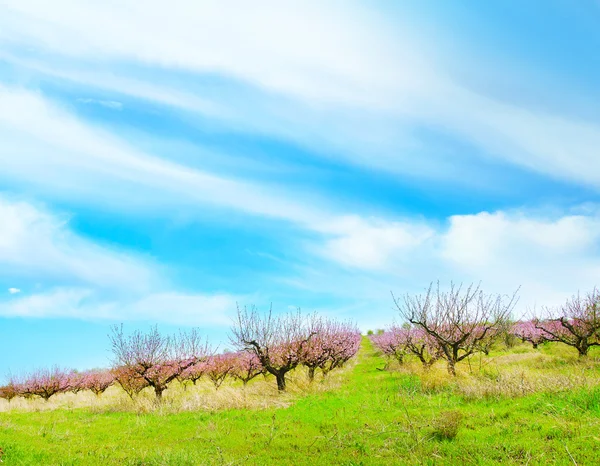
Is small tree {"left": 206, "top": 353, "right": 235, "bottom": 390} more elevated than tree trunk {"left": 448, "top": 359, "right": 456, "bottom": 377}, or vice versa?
tree trunk {"left": 448, "top": 359, "right": 456, "bottom": 377}

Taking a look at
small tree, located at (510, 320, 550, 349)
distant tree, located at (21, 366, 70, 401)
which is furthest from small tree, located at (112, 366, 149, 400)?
small tree, located at (510, 320, 550, 349)

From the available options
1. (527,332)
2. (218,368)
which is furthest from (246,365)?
(527,332)

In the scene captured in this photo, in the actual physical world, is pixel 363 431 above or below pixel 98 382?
above

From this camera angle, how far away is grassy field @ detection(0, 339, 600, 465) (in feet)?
31.7

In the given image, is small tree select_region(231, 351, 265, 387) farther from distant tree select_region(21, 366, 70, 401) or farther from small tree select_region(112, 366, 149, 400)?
distant tree select_region(21, 366, 70, 401)

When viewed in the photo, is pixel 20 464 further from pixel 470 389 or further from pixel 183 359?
pixel 183 359

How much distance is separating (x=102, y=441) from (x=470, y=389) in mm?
13488

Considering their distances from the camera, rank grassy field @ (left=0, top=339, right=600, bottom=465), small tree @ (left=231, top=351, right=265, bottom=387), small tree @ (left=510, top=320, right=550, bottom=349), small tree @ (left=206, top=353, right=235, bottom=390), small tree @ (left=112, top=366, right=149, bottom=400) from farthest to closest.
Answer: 1. small tree @ (left=510, top=320, right=550, bottom=349)
2. small tree @ (left=206, top=353, right=235, bottom=390)
3. small tree @ (left=231, top=351, right=265, bottom=387)
4. small tree @ (left=112, top=366, right=149, bottom=400)
5. grassy field @ (left=0, top=339, right=600, bottom=465)

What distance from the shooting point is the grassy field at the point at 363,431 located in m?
9.66

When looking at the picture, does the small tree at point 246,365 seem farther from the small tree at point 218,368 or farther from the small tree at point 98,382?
the small tree at point 98,382

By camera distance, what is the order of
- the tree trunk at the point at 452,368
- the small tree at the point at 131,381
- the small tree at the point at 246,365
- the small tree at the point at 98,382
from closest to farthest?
the tree trunk at the point at 452,368
the small tree at the point at 131,381
the small tree at the point at 246,365
the small tree at the point at 98,382

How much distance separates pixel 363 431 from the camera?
39.9 feet

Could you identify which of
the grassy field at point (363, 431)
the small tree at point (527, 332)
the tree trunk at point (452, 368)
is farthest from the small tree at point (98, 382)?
the small tree at point (527, 332)

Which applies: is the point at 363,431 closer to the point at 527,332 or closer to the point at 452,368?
the point at 452,368
